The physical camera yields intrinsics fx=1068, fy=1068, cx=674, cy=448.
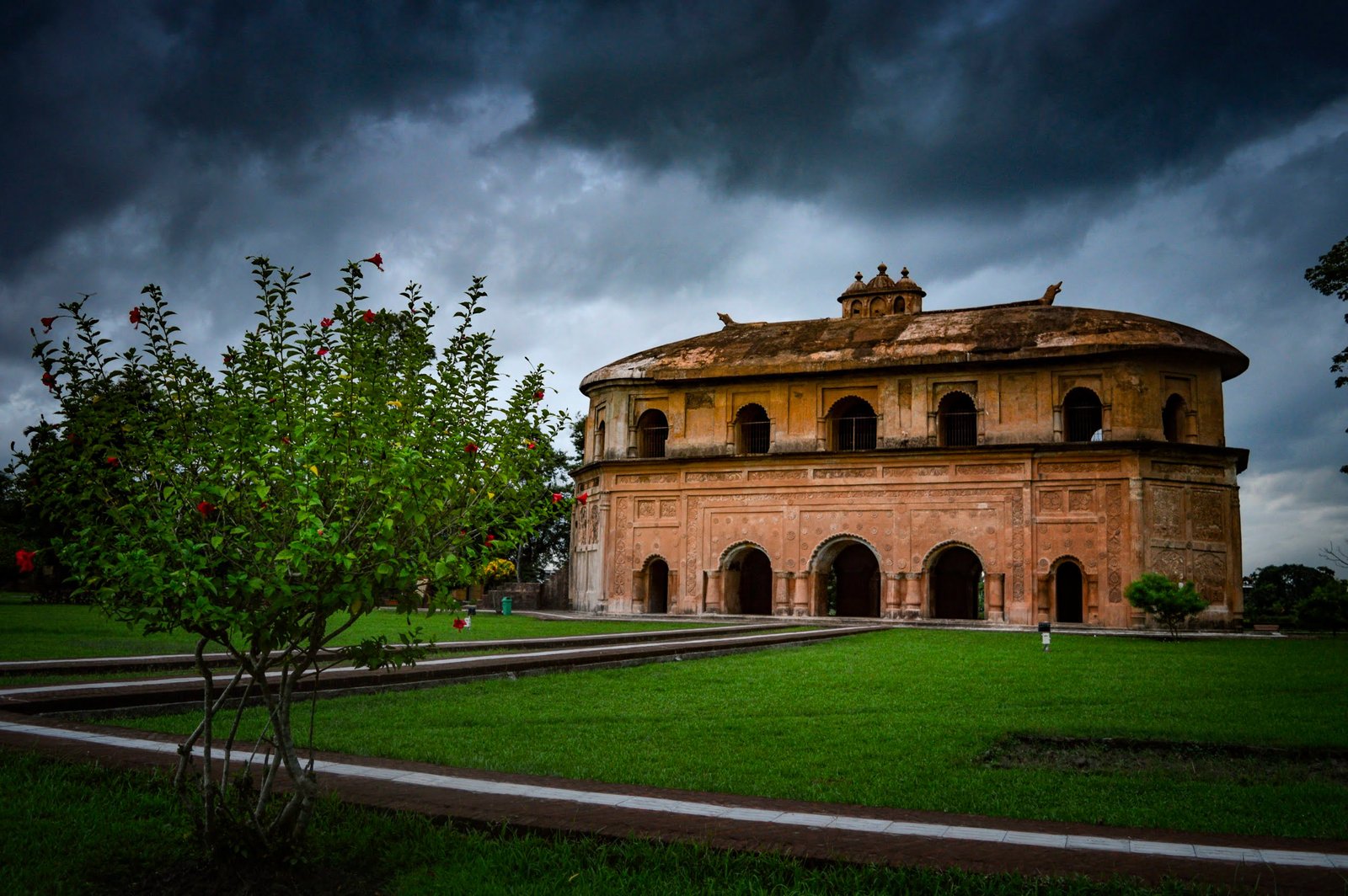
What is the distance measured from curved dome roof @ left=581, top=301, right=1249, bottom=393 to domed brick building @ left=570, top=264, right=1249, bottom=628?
0.26 ft

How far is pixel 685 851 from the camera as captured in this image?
→ 4664 mm

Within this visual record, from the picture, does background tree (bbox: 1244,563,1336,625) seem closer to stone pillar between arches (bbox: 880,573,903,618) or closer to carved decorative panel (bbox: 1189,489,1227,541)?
carved decorative panel (bbox: 1189,489,1227,541)

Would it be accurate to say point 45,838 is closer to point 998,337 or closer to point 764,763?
point 764,763

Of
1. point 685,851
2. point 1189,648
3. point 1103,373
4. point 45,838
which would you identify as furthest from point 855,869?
point 1103,373

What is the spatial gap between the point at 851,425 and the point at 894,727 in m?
24.4

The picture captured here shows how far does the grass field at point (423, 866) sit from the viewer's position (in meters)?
4.34

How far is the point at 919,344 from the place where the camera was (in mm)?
31828

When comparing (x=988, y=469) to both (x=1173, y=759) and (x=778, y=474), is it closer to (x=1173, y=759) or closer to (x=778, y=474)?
(x=778, y=474)

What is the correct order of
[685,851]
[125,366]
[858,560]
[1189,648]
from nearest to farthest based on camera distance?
[685,851] < [125,366] < [1189,648] < [858,560]

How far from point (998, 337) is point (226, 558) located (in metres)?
28.8

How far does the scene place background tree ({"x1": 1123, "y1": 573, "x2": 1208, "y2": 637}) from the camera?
2295 centimetres

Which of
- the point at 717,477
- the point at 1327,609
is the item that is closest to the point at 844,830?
the point at 1327,609

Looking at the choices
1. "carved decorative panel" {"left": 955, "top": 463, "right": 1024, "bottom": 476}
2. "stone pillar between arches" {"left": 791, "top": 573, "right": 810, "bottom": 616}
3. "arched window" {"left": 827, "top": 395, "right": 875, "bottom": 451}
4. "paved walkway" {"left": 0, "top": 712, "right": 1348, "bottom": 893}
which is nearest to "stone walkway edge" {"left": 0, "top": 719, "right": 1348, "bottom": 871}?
"paved walkway" {"left": 0, "top": 712, "right": 1348, "bottom": 893}

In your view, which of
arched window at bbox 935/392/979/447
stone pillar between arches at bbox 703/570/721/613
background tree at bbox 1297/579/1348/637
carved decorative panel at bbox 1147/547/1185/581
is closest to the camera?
background tree at bbox 1297/579/1348/637
